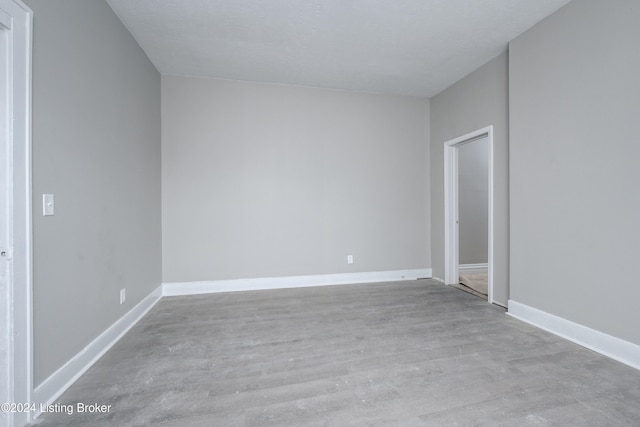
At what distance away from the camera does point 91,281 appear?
1.92 meters

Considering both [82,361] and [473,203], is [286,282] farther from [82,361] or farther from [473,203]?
[473,203]

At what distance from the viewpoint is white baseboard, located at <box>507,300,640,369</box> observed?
182 cm

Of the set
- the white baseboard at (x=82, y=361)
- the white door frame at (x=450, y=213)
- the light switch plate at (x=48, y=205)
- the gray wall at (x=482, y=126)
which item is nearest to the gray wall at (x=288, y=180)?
the gray wall at (x=482, y=126)

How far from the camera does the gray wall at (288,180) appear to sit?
3.41 meters

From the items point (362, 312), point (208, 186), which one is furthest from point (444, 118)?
point (208, 186)

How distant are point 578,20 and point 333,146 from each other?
8.60 feet

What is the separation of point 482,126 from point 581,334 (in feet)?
7.53

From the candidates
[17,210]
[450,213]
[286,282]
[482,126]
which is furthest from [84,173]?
[450,213]

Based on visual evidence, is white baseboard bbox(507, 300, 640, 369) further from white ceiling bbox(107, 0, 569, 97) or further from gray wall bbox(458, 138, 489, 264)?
white ceiling bbox(107, 0, 569, 97)

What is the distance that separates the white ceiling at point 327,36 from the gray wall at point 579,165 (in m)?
0.39

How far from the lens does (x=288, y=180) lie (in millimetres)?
3701

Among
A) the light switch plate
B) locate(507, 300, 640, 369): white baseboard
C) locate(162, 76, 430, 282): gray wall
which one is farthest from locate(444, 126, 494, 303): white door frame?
the light switch plate

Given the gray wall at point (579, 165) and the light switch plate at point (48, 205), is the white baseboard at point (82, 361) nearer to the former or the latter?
the light switch plate at point (48, 205)

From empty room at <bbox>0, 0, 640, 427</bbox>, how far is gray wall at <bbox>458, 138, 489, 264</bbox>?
972 mm
